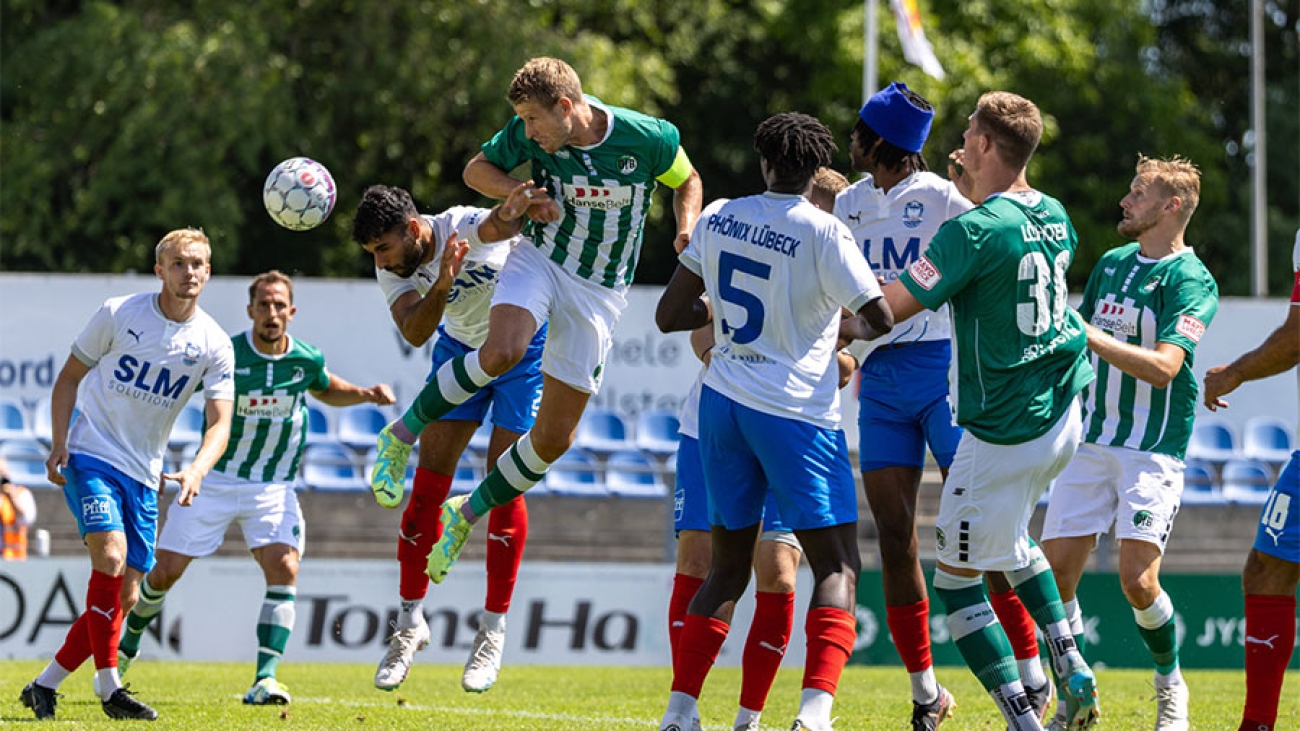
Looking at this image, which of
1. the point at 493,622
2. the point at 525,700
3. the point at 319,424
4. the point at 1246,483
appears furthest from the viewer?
the point at 1246,483

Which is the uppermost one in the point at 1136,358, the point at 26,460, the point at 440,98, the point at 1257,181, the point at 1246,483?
the point at 440,98

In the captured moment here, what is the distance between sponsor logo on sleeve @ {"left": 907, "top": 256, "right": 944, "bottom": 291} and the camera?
6.33 m

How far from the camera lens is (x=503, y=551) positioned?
8789 mm

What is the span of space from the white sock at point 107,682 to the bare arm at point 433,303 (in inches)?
98.2

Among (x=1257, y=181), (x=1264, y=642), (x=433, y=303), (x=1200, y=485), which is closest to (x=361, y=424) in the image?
(x=1200, y=485)

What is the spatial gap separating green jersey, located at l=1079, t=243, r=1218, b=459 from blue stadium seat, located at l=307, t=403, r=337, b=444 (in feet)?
38.7

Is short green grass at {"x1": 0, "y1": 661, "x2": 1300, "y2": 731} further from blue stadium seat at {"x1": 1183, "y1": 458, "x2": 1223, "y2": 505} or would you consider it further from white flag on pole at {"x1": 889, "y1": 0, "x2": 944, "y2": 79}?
white flag on pole at {"x1": 889, "y1": 0, "x2": 944, "y2": 79}

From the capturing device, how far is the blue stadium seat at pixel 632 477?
1853cm

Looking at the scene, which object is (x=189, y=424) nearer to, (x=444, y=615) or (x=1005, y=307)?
(x=444, y=615)

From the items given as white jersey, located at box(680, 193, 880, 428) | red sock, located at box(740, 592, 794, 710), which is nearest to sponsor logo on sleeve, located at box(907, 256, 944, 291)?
white jersey, located at box(680, 193, 880, 428)

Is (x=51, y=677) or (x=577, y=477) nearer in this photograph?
(x=51, y=677)

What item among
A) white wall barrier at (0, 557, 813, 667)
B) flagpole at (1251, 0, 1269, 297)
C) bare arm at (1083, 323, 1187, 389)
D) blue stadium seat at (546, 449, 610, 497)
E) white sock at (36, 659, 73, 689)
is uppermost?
flagpole at (1251, 0, 1269, 297)

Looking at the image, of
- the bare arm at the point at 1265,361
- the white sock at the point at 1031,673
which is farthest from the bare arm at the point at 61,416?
the bare arm at the point at 1265,361

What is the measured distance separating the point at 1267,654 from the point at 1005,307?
2176 mm
